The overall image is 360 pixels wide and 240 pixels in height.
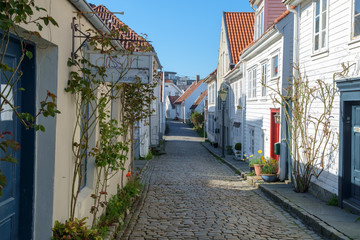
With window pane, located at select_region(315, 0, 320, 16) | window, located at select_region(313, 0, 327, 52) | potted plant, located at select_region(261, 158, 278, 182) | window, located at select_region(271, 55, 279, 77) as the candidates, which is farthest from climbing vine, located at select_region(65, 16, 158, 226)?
window, located at select_region(271, 55, 279, 77)

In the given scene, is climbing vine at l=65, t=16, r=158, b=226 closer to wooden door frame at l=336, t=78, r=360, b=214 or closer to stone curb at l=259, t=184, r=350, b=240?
stone curb at l=259, t=184, r=350, b=240

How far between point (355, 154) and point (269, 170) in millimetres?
5044

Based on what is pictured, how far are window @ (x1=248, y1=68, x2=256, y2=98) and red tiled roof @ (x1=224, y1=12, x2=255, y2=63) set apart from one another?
738 centimetres

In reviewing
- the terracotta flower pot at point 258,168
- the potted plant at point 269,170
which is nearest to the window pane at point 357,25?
the potted plant at point 269,170

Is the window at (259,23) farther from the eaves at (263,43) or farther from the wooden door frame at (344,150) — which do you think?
the wooden door frame at (344,150)

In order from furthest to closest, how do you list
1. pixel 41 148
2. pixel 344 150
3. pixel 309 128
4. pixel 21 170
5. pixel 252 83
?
pixel 252 83
pixel 309 128
pixel 344 150
pixel 41 148
pixel 21 170

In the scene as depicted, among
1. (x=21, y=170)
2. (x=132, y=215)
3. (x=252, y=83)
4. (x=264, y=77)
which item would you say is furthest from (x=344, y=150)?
(x=252, y=83)

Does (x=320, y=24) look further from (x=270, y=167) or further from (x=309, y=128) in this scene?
(x=270, y=167)

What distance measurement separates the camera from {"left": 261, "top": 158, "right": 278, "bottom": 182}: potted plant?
1224 cm

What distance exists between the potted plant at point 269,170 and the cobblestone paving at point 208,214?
59cm

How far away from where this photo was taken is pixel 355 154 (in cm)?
777

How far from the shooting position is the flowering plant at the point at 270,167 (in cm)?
1275

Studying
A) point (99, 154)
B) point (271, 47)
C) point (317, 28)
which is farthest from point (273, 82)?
point (99, 154)

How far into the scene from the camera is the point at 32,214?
13.7 ft
